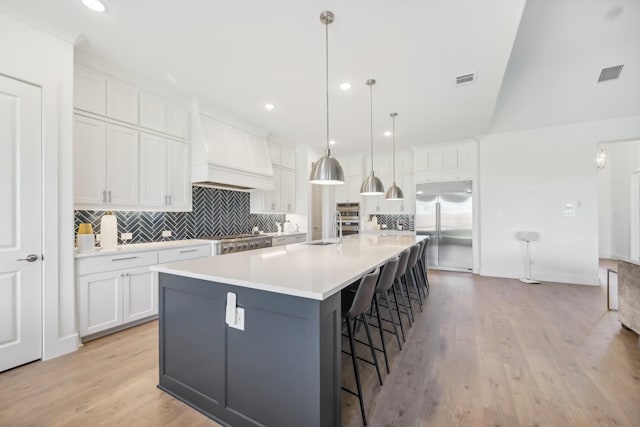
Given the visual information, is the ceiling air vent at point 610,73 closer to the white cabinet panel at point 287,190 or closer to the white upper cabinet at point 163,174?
the white cabinet panel at point 287,190

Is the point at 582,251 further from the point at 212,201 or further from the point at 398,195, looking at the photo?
the point at 212,201

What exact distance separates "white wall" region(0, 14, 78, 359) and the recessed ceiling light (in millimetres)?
584

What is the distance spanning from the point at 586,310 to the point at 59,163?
590 cm

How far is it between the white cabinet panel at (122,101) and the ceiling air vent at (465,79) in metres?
3.65

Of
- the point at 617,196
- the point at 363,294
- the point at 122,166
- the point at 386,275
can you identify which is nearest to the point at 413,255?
the point at 386,275

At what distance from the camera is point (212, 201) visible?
4273 mm

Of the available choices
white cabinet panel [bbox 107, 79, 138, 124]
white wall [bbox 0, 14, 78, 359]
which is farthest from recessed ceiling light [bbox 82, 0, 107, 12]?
white cabinet panel [bbox 107, 79, 138, 124]

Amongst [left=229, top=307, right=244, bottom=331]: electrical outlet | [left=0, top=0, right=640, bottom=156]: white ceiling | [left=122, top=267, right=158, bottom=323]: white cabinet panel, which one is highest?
[left=0, top=0, right=640, bottom=156]: white ceiling

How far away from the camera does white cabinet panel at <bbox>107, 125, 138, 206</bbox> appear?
2.84 m

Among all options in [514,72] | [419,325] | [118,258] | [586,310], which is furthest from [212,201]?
[586,310]

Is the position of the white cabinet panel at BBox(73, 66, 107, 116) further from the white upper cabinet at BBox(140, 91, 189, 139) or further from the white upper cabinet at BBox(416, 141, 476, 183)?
the white upper cabinet at BBox(416, 141, 476, 183)

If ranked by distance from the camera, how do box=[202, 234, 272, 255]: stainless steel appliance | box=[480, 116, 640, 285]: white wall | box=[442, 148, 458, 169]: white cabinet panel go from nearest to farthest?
box=[202, 234, 272, 255]: stainless steel appliance
box=[480, 116, 640, 285]: white wall
box=[442, 148, 458, 169]: white cabinet panel

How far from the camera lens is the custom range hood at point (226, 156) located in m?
3.63

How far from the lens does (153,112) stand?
3260 millimetres
